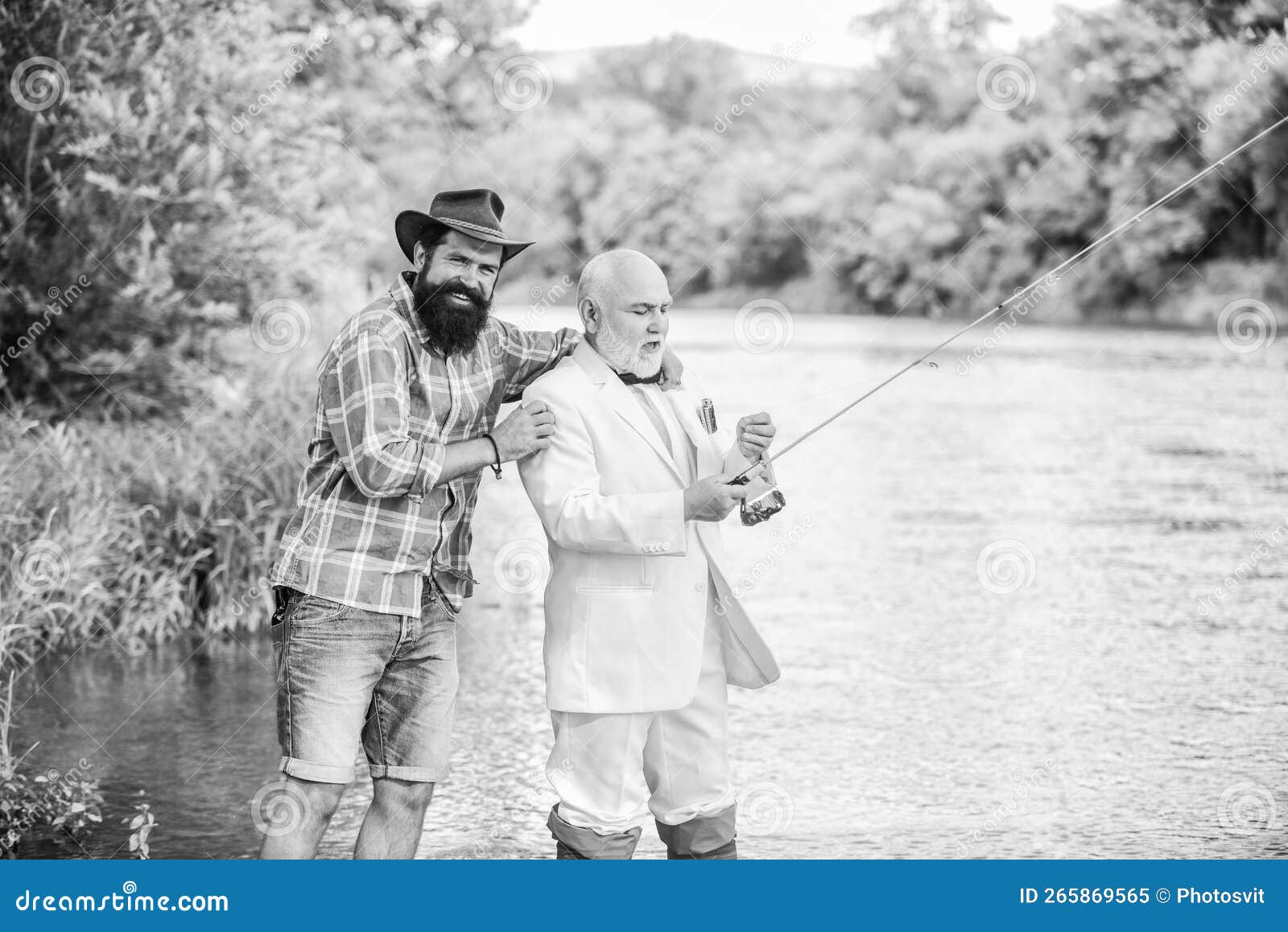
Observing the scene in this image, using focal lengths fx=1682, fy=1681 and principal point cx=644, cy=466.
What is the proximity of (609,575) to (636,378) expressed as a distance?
51 centimetres

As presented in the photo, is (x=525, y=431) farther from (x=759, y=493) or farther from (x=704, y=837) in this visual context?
→ (x=704, y=837)

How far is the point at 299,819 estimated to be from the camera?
3.85 metres

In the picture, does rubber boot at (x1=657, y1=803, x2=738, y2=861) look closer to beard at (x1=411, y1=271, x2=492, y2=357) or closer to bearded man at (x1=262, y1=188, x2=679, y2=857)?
bearded man at (x1=262, y1=188, x2=679, y2=857)

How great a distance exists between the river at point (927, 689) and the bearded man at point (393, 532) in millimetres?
1371

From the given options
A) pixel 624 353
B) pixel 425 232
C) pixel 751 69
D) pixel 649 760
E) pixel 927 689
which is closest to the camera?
pixel 425 232

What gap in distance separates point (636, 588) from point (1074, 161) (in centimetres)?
4339

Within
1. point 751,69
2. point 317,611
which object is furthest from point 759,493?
point 751,69

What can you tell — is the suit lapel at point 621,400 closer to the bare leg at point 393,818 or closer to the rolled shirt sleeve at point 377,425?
the rolled shirt sleeve at point 377,425

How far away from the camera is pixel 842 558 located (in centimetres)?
1155

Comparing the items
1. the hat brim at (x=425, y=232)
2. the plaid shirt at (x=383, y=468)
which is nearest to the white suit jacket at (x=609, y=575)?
the plaid shirt at (x=383, y=468)

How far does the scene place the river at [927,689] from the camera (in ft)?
18.5

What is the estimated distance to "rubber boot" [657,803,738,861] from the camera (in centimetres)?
423

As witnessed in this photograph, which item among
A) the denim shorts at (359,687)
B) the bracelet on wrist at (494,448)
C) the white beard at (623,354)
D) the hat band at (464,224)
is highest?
the hat band at (464,224)
